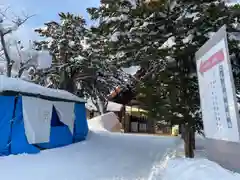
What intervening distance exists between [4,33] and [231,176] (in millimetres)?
14289

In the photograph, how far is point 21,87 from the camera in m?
8.59

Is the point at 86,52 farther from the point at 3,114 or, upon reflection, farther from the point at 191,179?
the point at 191,179

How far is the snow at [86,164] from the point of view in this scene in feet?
20.1

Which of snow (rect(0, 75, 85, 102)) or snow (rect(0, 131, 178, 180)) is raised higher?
snow (rect(0, 75, 85, 102))

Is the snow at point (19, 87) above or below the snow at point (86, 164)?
above

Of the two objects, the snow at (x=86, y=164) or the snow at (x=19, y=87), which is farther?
the snow at (x=19, y=87)

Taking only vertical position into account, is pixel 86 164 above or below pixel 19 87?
below

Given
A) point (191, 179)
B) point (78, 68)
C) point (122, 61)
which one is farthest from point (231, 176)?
point (78, 68)

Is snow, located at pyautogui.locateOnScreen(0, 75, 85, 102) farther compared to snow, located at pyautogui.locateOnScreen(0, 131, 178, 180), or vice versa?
snow, located at pyautogui.locateOnScreen(0, 75, 85, 102)

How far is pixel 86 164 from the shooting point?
24.5 feet

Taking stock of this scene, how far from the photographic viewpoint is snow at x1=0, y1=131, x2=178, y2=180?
614 centimetres

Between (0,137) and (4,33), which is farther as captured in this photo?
(4,33)

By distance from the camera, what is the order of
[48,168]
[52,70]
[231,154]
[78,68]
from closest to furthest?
[231,154] < [48,168] < [78,68] < [52,70]

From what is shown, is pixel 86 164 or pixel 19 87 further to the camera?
pixel 19 87
